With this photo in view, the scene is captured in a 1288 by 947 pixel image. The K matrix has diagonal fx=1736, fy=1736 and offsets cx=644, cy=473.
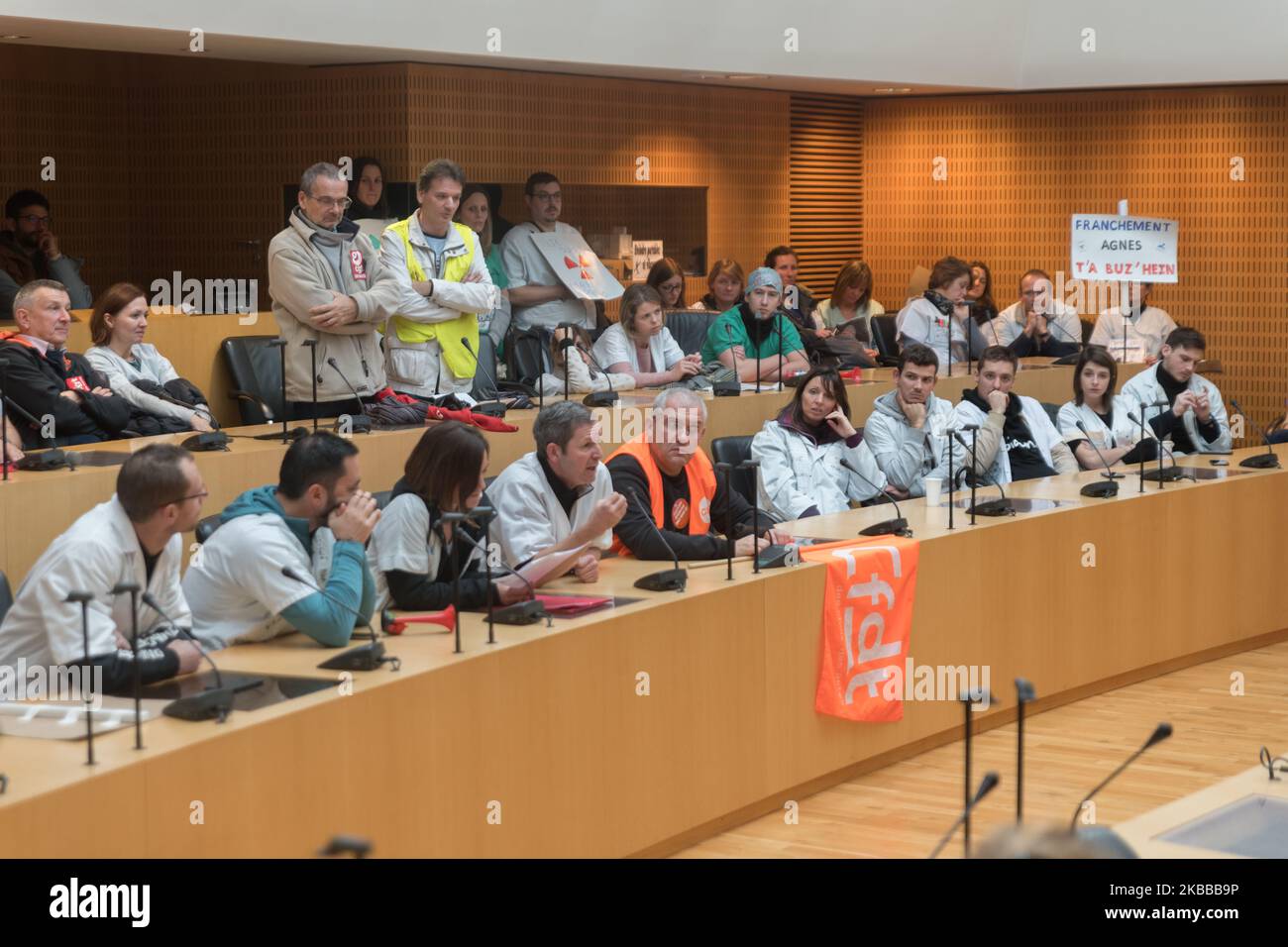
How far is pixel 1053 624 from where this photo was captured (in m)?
6.09

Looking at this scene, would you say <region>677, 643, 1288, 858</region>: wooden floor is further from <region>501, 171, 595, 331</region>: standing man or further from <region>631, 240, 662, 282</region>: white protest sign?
<region>631, 240, 662, 282</region>: white protest sign

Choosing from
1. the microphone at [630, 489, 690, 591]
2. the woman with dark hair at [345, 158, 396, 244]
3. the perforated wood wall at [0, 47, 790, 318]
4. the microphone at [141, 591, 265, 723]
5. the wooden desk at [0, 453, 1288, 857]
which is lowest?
Answer: the wooden desk at [0, 453, 1288, 857]

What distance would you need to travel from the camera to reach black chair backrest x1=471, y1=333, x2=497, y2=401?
7.31 m

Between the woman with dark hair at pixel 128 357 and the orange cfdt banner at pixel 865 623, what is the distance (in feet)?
7.93

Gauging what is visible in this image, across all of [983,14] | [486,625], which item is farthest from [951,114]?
[486,625]

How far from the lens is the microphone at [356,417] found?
20.2 feet

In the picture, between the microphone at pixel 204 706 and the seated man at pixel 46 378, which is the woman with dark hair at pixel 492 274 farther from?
the microphone at pixel 204 706

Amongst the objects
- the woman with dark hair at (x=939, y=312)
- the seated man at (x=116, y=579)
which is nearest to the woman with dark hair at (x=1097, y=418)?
the woman with dark hair at (x=939, y=312)

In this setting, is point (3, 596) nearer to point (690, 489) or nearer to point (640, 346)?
point (690, 489)

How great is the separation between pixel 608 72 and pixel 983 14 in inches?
109

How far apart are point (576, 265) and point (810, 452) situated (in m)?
2.28

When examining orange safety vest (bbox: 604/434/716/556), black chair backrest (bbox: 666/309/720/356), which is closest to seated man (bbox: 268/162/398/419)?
orange safety vest (bbox: 604/434/716/556)

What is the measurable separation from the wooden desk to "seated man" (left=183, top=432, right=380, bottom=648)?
8 centimetres

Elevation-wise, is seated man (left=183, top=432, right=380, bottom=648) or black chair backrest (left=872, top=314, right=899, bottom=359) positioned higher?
black chair backrest (left=872, top=314, right=899, bottom=359)
